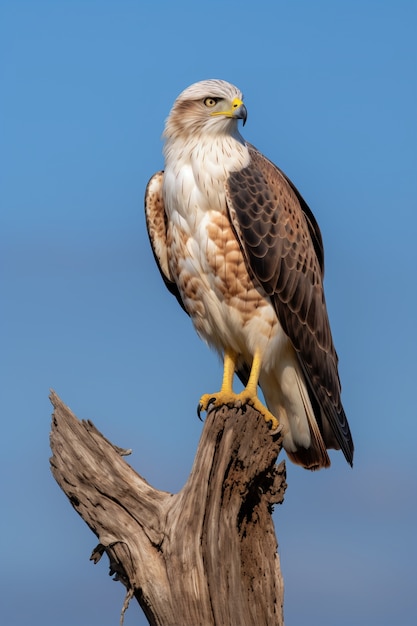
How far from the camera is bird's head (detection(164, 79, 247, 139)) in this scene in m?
7.99

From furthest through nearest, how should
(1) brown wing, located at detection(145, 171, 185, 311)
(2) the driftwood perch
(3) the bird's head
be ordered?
(1) brown wing, located at detection(145, 171, 185, 311) < (3) the bird's head < (2) the driftwood perch

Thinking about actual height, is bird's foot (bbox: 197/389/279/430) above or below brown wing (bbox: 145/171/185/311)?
below

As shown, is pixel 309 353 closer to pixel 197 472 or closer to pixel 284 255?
pixel 284 255

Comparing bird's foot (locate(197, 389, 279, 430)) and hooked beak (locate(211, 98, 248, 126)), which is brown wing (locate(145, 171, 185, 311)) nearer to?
hooked beak (locate(211, 98, 248, 126))

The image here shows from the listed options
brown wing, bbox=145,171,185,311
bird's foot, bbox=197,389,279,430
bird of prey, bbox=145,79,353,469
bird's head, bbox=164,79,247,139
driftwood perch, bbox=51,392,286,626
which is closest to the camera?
driftwood perch, bbox=51,392,286,626

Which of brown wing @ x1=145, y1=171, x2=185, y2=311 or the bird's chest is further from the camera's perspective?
brown wing @ x1=145, y1=171, x2=185, y2=311

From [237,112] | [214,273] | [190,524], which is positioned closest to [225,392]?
[214,273]

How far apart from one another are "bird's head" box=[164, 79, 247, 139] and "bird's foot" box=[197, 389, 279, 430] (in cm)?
207

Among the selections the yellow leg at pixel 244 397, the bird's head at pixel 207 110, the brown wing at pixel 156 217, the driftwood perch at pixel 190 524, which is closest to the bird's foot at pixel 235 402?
the yellow leg at pixel 244 397

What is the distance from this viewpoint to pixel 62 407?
22.6 feet

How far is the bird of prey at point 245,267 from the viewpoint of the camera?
788 centimetres

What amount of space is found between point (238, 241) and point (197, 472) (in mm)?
2019

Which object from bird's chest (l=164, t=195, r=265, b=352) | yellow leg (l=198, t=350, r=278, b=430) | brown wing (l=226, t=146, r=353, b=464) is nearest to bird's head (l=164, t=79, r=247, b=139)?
brown wing (l=226, t=146, r=353, b=464)

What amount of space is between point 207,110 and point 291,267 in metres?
1.43
